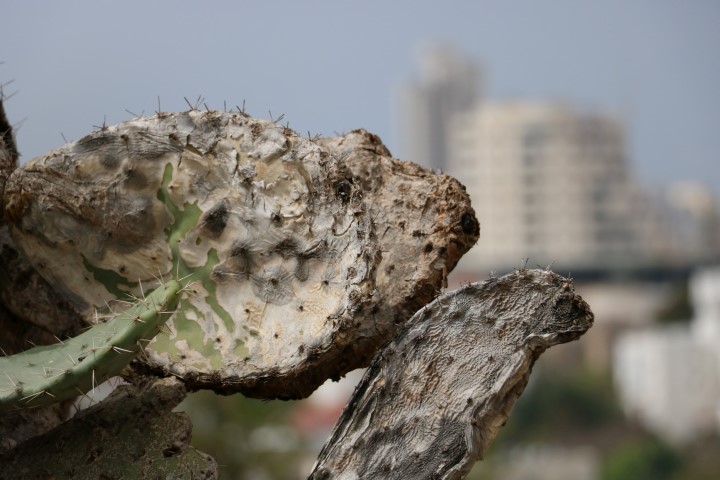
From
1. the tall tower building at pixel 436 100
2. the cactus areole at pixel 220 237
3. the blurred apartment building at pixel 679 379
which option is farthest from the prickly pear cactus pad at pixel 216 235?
the tall tower building at pixel 436 100

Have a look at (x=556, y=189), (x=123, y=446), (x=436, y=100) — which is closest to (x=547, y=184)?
(x=556, y=189)

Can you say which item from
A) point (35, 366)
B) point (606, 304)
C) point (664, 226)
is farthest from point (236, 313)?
point (664, 226)

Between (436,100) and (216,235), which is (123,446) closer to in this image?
(216,235)

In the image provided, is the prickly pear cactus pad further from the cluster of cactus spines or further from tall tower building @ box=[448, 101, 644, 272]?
tall tower building @ box=[448, 101, 644, 272]

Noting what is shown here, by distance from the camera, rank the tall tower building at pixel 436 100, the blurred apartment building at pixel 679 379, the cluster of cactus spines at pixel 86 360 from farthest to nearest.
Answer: the tall tower building at pixel 436 100 < the blurred apartment building at pixel 679 379 < the cluster of cactus spines at pixel 86 360

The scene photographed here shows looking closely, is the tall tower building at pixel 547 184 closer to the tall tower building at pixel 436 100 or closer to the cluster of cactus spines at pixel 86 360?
the tall tower building at pixel 436 100

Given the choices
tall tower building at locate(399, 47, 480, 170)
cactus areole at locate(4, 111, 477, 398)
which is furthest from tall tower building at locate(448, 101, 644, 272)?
cactus areole at locate(4, 111, 477, 398)
